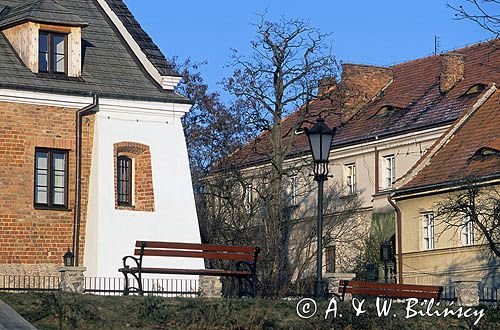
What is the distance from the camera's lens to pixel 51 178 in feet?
110

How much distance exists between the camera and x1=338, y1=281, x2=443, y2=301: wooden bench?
25469 millimetres

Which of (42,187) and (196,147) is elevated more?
(196,147)

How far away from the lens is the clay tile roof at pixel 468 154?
149 feet

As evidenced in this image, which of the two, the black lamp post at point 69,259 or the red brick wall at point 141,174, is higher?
the red brick wall at point 141,174

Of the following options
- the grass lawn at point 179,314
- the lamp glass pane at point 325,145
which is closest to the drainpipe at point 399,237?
the lamp glass pane at point 325,145

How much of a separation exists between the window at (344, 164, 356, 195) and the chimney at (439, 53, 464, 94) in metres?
5.25

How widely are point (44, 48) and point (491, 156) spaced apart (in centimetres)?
1847

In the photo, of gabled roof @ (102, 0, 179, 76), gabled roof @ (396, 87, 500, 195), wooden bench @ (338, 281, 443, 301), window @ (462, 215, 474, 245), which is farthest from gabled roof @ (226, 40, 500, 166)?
wooden bench @ (338, 281, 443, 301)

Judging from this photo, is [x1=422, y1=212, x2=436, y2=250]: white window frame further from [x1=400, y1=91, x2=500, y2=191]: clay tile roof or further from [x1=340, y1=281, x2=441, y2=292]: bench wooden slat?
[x1=340, y1=281, x2=441, y2=292]: bench wooden slat

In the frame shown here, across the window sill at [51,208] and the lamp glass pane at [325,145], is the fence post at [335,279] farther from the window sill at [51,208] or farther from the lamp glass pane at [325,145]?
the window sill at [51,208]

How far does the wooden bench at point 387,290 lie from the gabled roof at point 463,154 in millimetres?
17764

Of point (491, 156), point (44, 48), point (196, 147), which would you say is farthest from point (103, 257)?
point (196, 147)

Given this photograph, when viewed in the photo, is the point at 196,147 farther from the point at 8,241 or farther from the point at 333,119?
the point at 8,241

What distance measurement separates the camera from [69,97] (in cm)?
3356
